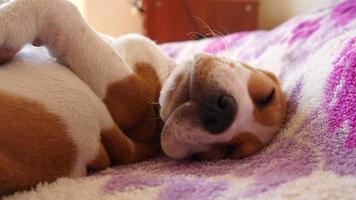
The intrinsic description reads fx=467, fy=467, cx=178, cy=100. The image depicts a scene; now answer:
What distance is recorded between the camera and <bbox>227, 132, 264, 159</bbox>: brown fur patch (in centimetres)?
99

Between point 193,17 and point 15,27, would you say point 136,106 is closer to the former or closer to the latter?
point 15,27

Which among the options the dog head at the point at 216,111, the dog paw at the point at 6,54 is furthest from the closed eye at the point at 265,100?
the dog paw at the point at 6,54

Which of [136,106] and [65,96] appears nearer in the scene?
[65,96]

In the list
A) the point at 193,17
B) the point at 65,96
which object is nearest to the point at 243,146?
the point at 65,96

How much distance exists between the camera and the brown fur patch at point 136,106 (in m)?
1.01

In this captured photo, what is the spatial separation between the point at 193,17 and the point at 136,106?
5.65 ft

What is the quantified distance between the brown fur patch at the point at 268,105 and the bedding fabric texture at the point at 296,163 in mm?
27

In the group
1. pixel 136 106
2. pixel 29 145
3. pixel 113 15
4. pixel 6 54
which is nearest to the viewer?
pixel 29 145

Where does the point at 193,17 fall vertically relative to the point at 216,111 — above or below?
above

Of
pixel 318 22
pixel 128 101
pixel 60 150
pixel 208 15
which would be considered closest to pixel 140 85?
pixel 128 101

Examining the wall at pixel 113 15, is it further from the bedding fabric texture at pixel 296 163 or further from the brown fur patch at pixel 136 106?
the brown fur patch at pixel 136 106

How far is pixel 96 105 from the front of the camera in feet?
3.17

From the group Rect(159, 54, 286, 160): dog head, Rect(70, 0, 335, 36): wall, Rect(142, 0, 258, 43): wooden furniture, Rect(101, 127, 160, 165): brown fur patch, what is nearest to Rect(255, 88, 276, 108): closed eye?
Rect(159, 54, 286, 160): dog head

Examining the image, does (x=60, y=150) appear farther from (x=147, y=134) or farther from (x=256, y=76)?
(x=256, y=76)
